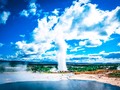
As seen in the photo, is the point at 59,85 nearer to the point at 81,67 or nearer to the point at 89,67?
the point at 81,67

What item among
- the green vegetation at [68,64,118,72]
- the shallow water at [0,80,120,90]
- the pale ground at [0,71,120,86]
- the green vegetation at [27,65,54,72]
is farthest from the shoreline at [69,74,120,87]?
→ the green vegetation at [27,65,54,72]

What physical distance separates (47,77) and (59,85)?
85 centimetres

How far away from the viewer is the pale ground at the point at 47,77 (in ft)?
35.3

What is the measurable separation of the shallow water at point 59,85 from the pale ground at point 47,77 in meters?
0.28

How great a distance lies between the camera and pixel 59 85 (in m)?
11.5

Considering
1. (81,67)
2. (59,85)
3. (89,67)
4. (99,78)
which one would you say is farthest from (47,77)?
(99,78)

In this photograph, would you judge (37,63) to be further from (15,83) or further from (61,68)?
(15,83)

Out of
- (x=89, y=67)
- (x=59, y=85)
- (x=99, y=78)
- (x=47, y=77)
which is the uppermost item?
(x=89, y=67)

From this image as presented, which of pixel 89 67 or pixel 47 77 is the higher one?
pixel 89 67

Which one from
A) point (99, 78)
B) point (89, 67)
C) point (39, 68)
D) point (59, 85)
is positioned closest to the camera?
point (89, 67)

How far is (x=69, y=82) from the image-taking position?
1188cm

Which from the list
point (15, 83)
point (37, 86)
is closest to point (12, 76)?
point (15, 83)

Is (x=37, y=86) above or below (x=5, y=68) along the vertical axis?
below

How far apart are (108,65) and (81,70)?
138 cm
